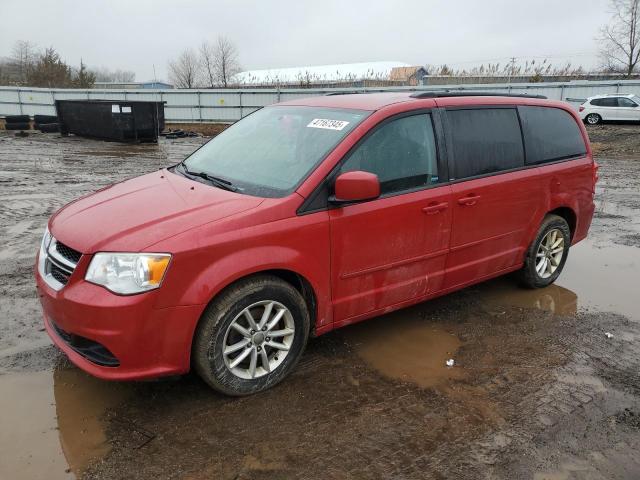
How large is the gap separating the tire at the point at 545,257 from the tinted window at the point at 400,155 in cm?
160

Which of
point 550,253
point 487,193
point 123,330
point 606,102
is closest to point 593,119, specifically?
point 606,102

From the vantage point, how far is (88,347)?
9.42 ft

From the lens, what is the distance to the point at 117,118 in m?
19.3

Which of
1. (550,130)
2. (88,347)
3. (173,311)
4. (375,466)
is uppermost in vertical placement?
(550,130)

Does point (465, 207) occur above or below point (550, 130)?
below

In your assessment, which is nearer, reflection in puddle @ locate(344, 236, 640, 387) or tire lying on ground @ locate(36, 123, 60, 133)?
reflection in puddle @ locate(344, 236, 640, 387)

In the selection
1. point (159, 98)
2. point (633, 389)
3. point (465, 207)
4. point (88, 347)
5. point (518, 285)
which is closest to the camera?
point (88, 347)

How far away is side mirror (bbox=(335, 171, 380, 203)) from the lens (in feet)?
10.3

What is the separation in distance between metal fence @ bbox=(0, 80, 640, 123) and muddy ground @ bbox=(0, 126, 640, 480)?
76.1 ft

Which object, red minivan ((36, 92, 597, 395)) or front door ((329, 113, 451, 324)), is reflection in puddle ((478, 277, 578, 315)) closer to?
red minivan ((36, 92, 597, 395))

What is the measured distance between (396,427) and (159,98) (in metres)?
28.1

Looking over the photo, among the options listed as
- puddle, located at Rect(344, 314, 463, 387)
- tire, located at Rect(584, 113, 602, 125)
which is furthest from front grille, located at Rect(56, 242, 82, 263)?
tire, located at Rect(584, 113, 602, 125)

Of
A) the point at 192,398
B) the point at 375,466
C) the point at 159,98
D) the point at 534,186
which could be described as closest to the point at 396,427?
the point at 375,466

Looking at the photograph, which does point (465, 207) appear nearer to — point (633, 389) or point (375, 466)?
point (633, 389)
